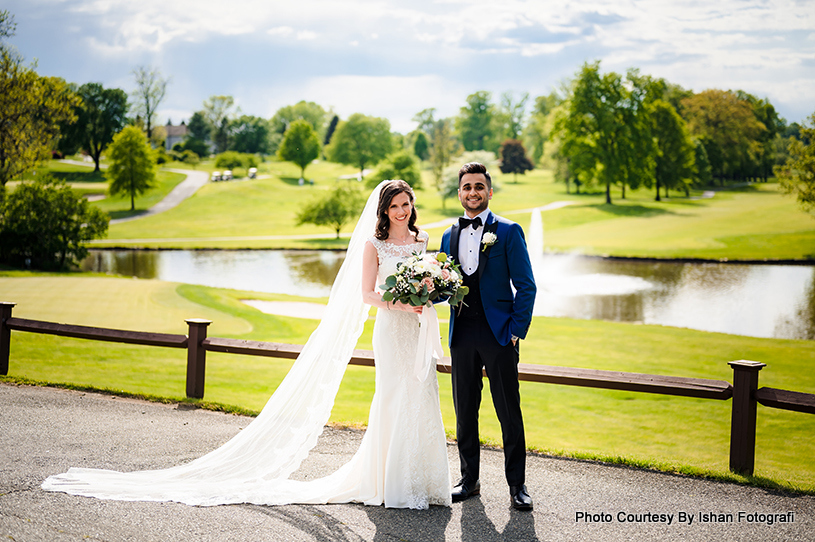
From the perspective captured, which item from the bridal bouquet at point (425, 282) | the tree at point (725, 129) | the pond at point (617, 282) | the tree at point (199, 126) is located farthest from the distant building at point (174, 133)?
the bridal bouquet at point (425, 282)

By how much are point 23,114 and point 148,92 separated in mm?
21488

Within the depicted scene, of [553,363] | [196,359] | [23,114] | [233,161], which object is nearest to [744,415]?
[196,359]

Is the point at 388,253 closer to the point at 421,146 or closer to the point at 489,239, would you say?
the point at 489,239

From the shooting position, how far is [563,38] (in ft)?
183

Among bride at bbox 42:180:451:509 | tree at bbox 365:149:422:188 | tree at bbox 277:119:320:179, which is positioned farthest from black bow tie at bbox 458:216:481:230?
tree at bbox 277:119:320:179

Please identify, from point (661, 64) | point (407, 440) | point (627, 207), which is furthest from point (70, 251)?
point (661, 64)

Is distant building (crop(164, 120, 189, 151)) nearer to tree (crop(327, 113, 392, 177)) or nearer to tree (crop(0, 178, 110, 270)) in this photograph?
tree (crop(327, 113, 392, 177))

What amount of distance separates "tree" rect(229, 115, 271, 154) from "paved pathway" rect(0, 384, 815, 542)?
6806cm

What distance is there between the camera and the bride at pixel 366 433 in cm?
403

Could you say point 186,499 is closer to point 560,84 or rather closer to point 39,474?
point 39,474

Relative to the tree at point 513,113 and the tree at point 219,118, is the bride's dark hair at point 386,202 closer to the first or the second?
the tree at point 219,118

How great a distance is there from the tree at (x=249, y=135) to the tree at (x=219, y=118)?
0.76 metres

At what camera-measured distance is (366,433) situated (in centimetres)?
415

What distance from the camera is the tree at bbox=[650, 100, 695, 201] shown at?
160 feet
